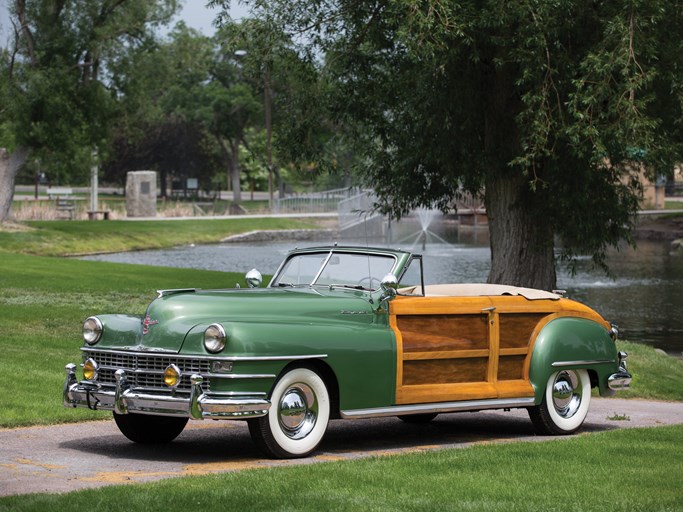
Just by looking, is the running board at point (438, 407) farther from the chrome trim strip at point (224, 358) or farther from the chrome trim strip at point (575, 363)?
the chrome trim strip at point (224, 358)

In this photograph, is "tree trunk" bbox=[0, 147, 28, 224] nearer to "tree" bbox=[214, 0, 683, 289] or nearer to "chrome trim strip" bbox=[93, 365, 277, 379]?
"tree" bbox=[214, 0, 683, 289]

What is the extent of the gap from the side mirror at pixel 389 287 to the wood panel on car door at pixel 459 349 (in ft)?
0.30

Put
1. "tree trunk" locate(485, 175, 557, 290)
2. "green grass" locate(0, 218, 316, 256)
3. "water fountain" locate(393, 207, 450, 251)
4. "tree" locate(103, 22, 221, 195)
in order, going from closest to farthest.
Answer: "tree trunk" locate(485, 175, 557, 290) < "green grass" locate(0, 218, 316, 256) < "water fountain" locate(393, 207, 450, 251) < "tree" locate(103, 22, 221, 195)

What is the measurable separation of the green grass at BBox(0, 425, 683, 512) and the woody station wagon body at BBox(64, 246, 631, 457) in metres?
0.71

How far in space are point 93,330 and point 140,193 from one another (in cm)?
5439

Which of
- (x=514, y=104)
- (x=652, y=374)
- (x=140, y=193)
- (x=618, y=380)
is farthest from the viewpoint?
(x=140, y=193)

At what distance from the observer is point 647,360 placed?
1927cm

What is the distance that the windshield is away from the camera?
1073 centimetres

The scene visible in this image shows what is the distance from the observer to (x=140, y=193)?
63.7 m

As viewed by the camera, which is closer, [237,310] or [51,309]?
[237,310]

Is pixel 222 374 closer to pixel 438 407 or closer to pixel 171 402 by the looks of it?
pixel 171 402

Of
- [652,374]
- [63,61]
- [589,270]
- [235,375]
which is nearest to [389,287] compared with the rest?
[235,375]

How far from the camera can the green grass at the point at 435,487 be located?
7.49m

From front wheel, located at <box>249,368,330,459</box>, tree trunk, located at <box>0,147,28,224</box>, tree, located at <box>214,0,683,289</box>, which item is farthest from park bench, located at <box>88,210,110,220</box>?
front wheel, located at <box>249,368,330,459</box>
